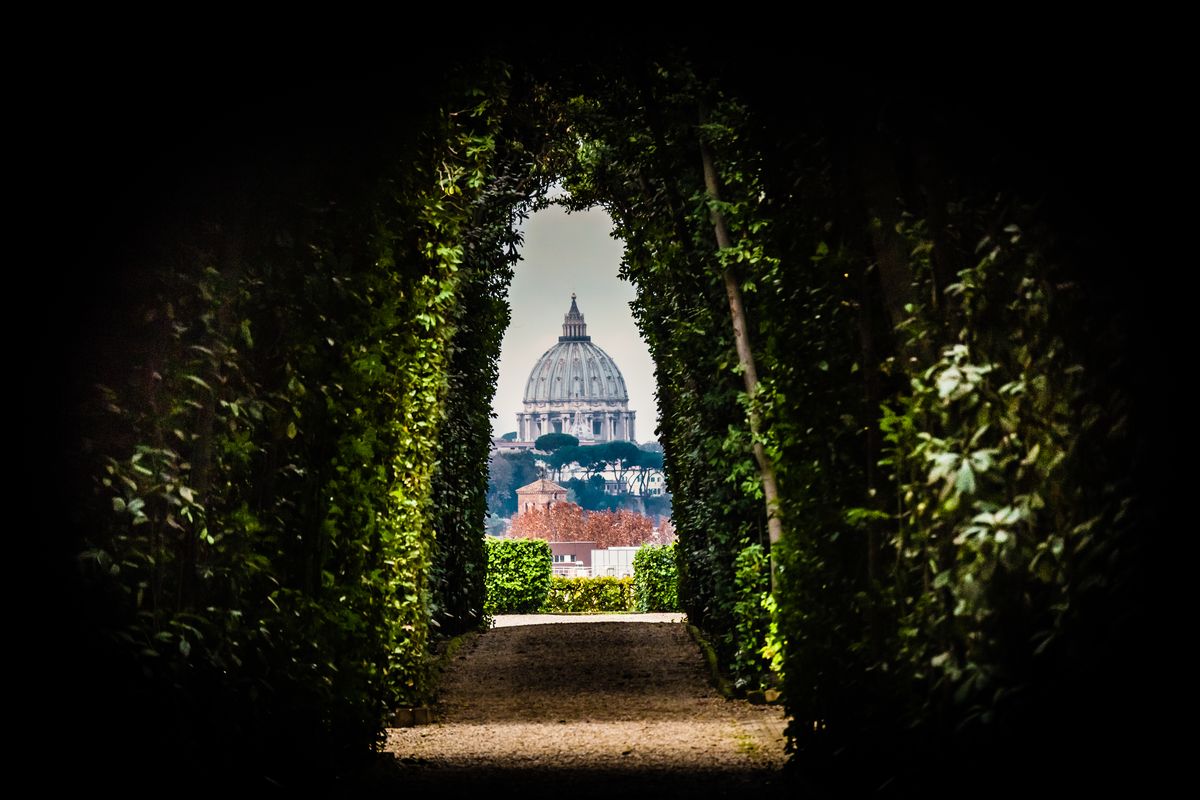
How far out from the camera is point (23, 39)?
4.62 meters

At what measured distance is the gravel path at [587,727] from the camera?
806 centimetres

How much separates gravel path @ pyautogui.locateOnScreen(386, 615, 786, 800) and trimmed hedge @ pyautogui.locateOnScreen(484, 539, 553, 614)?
11377mm

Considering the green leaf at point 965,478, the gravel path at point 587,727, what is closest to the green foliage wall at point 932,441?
the green leaf at point 965,478

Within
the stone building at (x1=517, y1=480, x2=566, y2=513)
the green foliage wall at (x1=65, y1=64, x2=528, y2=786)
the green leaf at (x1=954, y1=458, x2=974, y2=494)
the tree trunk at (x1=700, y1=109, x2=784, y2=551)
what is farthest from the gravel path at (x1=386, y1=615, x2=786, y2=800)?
the stone building at (x1=517, y1=480, x2=566, y2=513)

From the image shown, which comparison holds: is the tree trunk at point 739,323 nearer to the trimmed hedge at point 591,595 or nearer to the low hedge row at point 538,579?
the low hedge row at point 538,579

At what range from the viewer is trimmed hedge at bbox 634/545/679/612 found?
31.8 meters

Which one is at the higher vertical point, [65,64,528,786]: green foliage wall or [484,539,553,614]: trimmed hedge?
[484,539,553,614]: trimmed hedge

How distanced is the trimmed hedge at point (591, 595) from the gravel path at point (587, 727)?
13558 mm

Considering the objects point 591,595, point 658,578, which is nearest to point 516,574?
point 591,595

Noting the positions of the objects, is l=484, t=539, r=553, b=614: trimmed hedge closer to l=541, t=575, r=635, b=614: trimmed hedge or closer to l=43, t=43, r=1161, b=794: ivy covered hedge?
l=541, t=575, r=635, b=614: trimmed hedge

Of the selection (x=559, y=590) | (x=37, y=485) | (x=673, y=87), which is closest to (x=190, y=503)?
(x=37, y=485)

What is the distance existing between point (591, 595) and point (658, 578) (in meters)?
2.55

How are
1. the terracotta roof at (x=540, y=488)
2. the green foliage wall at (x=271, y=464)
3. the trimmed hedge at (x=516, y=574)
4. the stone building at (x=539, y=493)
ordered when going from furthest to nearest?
the terracotta roof at (x=540, y=488) → the stone building at (x=539, y=493) → the trimmed hedge at (x=516, y=574) → the green foliage wall at (x=271, y=464)

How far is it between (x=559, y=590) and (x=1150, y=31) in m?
30.2
